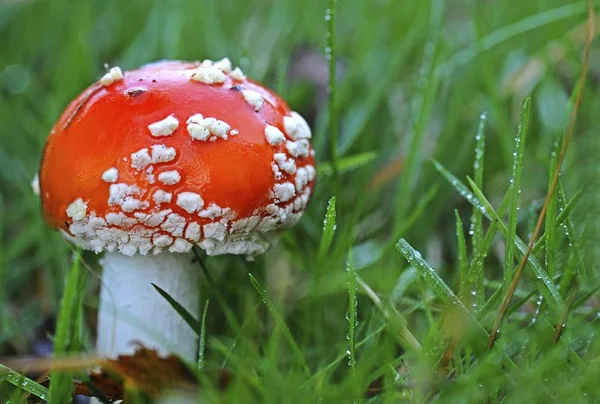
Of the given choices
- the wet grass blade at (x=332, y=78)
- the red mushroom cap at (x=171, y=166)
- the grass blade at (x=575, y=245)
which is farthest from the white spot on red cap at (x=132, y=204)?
the grass blade at (x=575, y=245)

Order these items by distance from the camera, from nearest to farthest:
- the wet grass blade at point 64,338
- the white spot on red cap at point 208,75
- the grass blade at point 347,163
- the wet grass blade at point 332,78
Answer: the wet grass blade at point 64,338 < the white spot on red cap at point 208,75 < the wet grass blade at point 332,78 < the grass blade at point 347,163

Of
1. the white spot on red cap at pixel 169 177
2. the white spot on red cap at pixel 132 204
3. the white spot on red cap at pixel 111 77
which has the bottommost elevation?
the white spot on red cap at pixel 132 204

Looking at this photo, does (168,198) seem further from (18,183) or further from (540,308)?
(18,183)

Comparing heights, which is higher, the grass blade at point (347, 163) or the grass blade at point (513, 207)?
the grass blade at point (347, 163)

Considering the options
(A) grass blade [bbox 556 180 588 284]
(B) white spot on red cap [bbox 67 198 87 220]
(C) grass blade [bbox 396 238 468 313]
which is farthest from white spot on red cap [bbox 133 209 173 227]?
(A) grass blade [bbox 556 180 588 284]

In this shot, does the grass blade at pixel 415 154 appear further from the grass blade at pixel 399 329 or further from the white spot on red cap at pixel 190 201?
the white spot on red cap at pixel 190 201

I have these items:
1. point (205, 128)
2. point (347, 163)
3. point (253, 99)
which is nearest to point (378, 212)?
point (347, 163)

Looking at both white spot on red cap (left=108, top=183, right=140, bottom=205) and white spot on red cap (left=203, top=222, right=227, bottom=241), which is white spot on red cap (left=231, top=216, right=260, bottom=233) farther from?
white spot on red cap (left=108, top=183, right=140, bottom=205)
